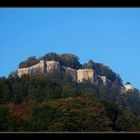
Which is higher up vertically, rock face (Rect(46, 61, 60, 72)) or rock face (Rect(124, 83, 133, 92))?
rock face (Rect(46, 61, 60, 72))

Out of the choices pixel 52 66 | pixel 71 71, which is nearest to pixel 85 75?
pixel 71 71

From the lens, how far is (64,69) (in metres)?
32.5

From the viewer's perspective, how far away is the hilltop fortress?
3031cm

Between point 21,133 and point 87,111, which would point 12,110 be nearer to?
point 87,111

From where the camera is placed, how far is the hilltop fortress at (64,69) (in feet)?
99.5

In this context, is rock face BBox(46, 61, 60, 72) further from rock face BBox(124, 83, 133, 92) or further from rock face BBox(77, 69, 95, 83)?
rock face BBox(124, 83, 133, 92)

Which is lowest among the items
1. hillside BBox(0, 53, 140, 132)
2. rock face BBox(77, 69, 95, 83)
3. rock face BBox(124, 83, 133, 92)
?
hillside BBox(0, 53, 140, 132)

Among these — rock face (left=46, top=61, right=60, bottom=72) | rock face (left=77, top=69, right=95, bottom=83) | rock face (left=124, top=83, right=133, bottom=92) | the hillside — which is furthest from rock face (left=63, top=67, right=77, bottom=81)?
rock face (left=124, top=83, right=133, bottom=92)

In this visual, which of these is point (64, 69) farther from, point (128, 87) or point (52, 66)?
point (128, 87)

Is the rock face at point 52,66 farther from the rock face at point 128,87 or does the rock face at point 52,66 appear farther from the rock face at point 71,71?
the rock face at point 128,87

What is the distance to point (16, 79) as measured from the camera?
73.7 ft
